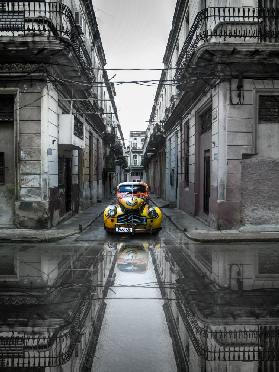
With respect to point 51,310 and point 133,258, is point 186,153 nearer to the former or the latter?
point 133,258

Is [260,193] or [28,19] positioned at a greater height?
[28,19]

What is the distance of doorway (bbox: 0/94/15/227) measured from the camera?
11398mm

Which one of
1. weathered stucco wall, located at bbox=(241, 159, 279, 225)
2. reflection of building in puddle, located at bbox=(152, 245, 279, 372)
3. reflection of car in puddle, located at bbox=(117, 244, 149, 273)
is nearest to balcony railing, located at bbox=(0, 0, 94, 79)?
reflection of car in puddle, located at bbox=(117, 244, 149, 273)

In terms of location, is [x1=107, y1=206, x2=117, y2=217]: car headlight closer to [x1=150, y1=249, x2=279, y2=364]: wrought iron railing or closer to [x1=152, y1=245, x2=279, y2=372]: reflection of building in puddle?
[x1=152, y1=245, x2=279, y2=372]: reflection of building in puddle

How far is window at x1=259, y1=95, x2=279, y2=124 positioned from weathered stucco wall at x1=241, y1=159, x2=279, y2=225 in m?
1.39

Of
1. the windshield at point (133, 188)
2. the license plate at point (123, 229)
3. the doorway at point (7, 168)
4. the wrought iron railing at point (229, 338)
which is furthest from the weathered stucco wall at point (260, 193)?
the doorway at point (7, 168)

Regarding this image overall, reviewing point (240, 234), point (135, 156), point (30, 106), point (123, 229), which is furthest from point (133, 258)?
point (135, 156)

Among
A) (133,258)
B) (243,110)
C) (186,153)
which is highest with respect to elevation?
(243,110)

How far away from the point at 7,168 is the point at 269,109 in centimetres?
898

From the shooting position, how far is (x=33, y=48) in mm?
10391

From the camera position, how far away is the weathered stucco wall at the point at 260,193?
36.1ft

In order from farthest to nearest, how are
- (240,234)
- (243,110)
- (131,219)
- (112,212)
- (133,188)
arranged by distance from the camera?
(133,188)
(243,110)
(112,212)
(131,219)
(240,234)

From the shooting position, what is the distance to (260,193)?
11.1 meters

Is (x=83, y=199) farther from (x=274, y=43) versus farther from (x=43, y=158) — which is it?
(x=274, y=43)
